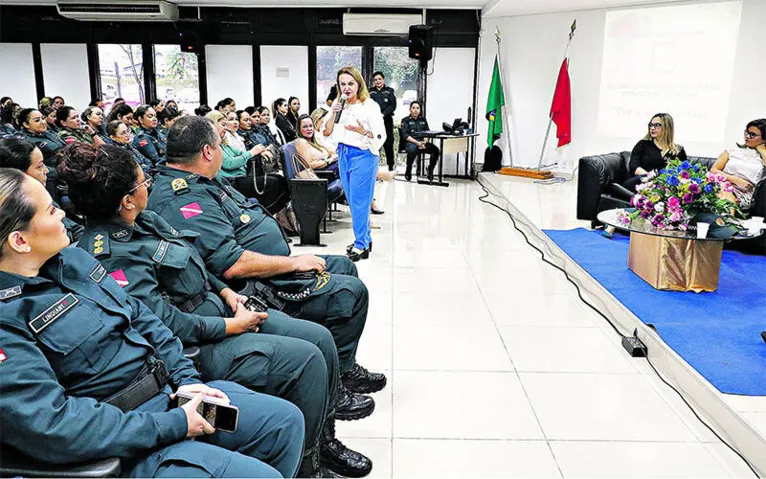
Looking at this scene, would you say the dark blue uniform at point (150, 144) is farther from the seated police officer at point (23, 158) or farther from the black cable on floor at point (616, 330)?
the black cable on floor at point (616, 330)

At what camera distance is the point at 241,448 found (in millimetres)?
1522

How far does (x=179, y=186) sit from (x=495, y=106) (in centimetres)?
781

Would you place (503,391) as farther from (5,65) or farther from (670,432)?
(5,65)

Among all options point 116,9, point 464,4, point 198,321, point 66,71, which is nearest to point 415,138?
point 464,4

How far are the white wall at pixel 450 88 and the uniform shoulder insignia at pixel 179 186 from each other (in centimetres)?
795

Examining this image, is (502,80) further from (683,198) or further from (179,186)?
(179,186)

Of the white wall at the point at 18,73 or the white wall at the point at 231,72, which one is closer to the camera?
the white wall at the point at 231,72

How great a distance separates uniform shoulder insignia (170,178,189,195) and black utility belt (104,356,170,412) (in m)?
0.85

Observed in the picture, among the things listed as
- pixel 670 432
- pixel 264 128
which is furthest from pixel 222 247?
pixel 264 128

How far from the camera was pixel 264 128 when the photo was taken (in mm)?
7082

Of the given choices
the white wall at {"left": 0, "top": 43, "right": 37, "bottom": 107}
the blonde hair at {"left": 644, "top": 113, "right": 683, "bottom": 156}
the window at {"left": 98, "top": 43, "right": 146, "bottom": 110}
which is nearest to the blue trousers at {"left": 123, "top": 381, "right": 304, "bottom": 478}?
the blonde hair at {"left": 644, "top": 113, "right": 683, "bottom": 156}

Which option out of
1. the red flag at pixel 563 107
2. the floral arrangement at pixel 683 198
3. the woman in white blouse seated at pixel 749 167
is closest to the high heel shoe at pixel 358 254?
the floral arrangement at pixel 683 198

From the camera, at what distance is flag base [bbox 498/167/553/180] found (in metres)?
8.84

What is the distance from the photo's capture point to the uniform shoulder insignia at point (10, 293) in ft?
4.08
